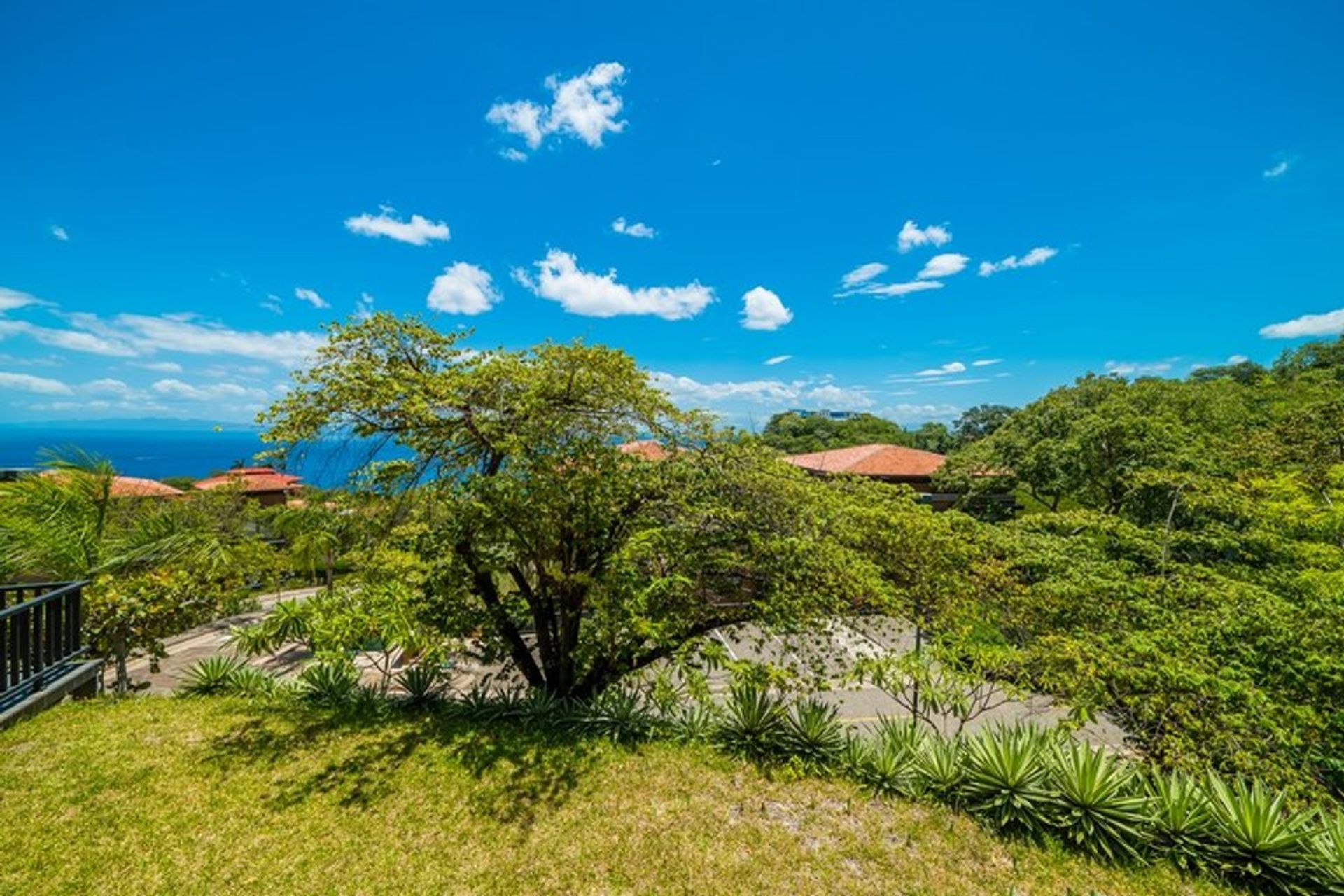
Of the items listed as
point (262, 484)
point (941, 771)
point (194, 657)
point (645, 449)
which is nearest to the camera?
point (941, 771)

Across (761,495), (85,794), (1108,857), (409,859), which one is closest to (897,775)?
(1108,857)

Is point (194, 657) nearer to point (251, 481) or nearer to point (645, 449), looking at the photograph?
point (645, 449)

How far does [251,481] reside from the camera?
119 ft

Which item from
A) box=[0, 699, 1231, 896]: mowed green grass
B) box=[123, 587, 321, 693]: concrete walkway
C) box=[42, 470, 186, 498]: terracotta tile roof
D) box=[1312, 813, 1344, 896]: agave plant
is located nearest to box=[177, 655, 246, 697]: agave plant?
box=[0, 699, 1231, 896]: mowed green grass

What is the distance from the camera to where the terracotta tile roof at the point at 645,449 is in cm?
806

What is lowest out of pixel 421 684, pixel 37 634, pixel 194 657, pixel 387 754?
pixel 194 657

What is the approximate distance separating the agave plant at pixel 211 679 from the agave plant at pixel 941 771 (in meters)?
8.92

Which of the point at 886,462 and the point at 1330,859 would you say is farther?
the point at 886,462

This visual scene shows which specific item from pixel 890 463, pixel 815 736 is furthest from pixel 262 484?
pixel 815 736

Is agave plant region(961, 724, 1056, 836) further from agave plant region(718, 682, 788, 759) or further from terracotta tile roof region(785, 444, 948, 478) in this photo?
terracotta tile roof region(785, 444, 948, 478)

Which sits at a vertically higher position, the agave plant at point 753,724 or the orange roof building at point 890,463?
the orange roof building at point 890,463

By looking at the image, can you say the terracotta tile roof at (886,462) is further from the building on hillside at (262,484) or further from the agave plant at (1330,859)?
the building on hillside at (262,484)

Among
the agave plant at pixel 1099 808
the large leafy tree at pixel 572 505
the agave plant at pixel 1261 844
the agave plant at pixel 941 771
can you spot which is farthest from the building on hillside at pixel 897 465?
the agave plant at pixel 1261 844

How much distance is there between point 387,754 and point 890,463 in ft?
106
